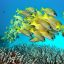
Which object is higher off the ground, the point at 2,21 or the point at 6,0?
the point at 6,0

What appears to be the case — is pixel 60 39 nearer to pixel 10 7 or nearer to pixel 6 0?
pixel 10 7

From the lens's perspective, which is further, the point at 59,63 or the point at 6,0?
the point at 6,0

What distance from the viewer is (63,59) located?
7.01 meters

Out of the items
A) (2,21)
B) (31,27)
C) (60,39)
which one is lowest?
(31,27)

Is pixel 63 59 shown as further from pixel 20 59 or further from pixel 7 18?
pixel 7 18

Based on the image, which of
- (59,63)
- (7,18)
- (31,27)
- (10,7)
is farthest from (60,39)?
(31,27)

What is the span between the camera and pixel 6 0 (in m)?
27.0

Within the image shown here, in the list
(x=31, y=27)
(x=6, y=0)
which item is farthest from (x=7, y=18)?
(x=31, y=27)

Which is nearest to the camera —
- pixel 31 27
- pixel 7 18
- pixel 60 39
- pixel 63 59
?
pixel 31 27

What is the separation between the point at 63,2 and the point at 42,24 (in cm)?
2120

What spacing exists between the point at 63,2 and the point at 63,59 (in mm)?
18619

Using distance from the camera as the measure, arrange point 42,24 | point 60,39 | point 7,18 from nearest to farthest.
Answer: point 42,24, point 60,39, point 7,18

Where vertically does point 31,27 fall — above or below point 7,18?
below

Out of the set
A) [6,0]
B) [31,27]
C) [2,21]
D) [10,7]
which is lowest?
[31,27]
